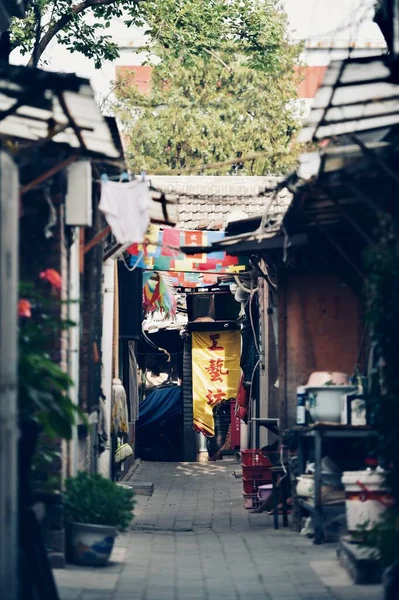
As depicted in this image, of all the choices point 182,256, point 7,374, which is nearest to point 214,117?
point 182,256

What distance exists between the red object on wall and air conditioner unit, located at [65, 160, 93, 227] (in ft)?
55.8

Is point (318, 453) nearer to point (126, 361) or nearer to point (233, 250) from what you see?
point (233, 250)

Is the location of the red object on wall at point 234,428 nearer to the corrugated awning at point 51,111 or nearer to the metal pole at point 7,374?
the corrugated awning at point 51,111

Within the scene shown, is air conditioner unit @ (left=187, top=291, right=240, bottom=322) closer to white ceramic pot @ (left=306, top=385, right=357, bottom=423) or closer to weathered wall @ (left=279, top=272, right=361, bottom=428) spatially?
weathered wall @ (left=279, top=272, right=361, bottom=428)

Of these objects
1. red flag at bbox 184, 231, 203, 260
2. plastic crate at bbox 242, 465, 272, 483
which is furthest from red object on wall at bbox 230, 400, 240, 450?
red flag at bbox 184, 231, 203, 260

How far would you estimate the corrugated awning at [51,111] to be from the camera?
953 cm

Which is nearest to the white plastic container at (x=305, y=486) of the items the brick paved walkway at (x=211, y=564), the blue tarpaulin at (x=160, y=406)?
the brick paved walkway at (x=211, y=564)

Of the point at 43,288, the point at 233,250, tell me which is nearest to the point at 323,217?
the point at 233,250

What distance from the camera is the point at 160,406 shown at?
29844 millimetres

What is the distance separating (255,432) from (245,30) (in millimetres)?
8691

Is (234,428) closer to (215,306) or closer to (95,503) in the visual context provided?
(215,306)

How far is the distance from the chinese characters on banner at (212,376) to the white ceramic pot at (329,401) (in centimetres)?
1473

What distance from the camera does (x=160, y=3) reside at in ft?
77.9

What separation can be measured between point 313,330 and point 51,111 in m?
6.31
